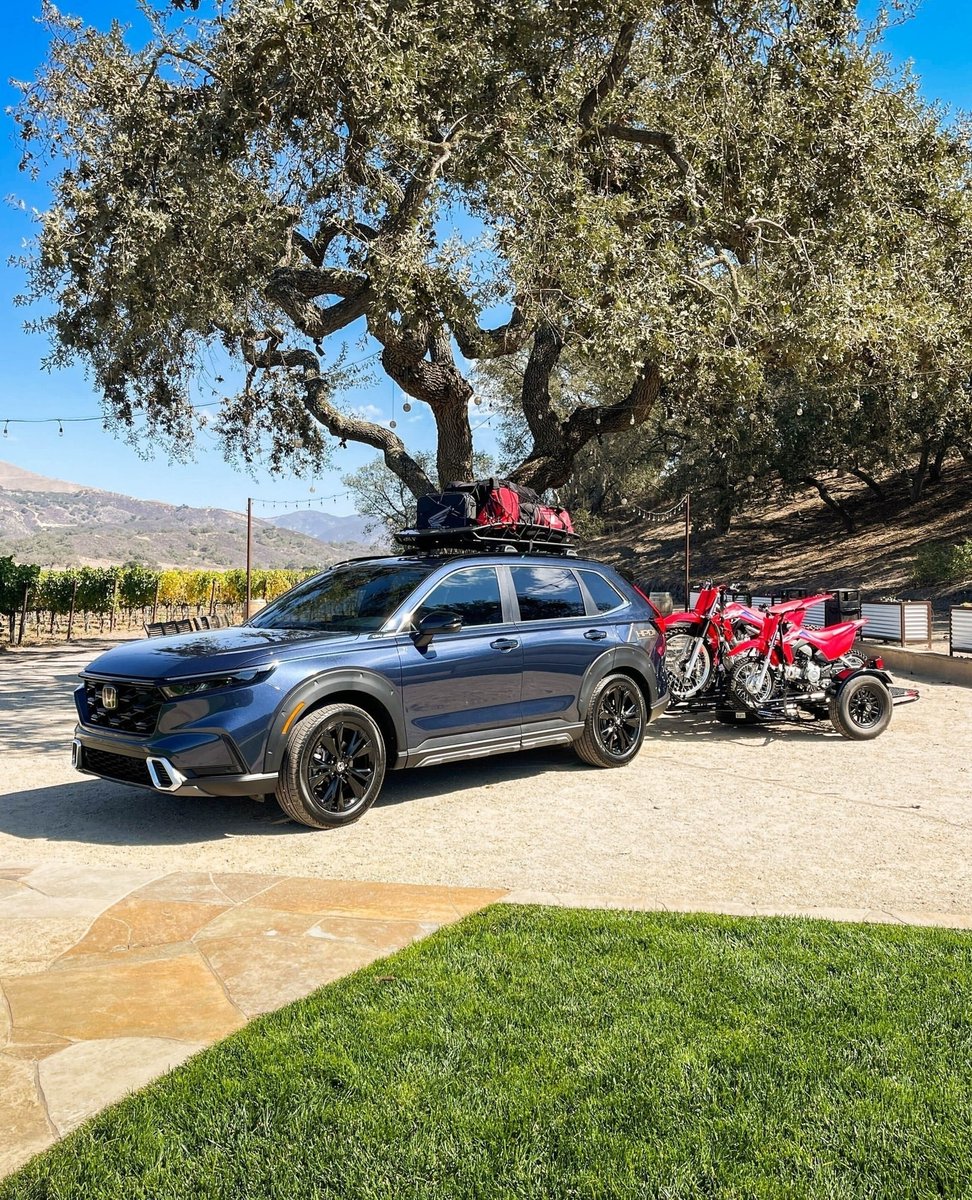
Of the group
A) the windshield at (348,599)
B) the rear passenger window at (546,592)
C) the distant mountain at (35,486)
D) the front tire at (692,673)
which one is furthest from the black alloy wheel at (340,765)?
the distant mountain at (35,486)

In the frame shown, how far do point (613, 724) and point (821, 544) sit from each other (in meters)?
28.4

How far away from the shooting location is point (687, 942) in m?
4.05

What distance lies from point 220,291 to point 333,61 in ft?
9.26

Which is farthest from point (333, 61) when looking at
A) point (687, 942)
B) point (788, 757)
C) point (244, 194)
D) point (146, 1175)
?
point (146, 1175)

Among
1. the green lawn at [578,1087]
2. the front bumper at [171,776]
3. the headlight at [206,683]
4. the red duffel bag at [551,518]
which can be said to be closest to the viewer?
the green lawn at [578,1087]

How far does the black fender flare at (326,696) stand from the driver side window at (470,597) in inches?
28.6

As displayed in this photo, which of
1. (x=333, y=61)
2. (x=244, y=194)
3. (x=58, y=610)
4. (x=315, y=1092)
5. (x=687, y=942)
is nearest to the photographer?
(x=315, y=1092)

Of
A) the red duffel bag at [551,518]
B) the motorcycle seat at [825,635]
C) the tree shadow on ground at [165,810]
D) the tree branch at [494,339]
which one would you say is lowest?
the tree shadow on ground at [165,810]

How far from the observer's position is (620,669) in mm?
7898

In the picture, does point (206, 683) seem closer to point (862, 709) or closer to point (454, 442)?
point (862, 709)

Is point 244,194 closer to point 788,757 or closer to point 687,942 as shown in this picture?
point 788,757

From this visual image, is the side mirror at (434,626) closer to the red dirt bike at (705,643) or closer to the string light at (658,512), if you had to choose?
the red dirt bike at (705,643)

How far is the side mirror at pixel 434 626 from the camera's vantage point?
6570 millimetres

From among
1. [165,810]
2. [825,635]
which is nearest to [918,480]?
[825,635]
